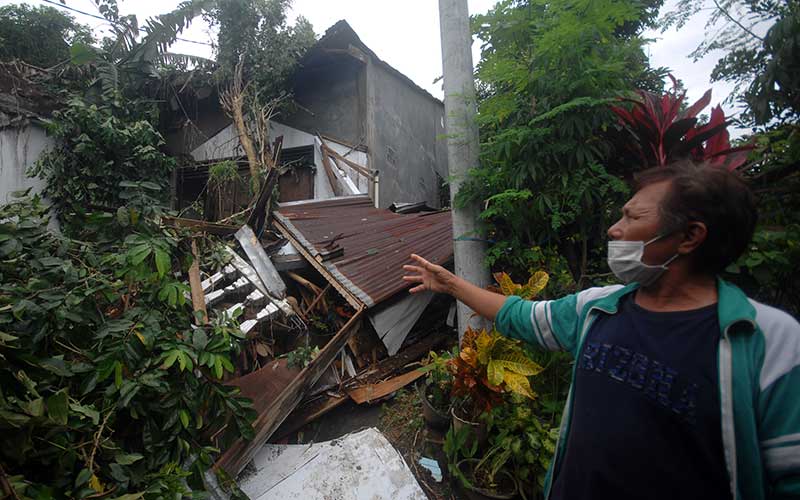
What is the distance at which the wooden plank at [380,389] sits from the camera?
136 inches

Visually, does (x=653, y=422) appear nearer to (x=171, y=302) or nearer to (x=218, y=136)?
(x=171, y=302)

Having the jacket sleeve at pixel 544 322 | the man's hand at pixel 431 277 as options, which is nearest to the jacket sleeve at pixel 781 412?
the jacket sleeve at pixel 544 322

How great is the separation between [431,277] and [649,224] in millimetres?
971

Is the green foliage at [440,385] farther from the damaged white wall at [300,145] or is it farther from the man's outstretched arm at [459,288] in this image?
the damaged white wall at [300,145]

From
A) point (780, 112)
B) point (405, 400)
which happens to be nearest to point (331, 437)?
point (405, 400)

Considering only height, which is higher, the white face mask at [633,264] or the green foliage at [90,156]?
the green foliage at [90,156]

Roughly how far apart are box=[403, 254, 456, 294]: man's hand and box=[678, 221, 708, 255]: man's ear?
0.90 meters

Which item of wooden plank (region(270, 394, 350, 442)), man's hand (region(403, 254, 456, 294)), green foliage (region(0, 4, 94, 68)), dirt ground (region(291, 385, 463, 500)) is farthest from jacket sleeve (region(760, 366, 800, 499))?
green foliage (region(0, 4, 94, 68))

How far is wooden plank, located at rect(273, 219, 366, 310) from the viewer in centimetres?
380

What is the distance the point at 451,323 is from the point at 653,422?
10.3 ft

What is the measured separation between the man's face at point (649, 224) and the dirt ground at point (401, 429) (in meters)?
2.17

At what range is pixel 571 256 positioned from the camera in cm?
289

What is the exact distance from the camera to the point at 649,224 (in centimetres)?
114

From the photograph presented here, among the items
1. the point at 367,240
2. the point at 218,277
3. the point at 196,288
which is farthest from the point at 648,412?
the point at 367,240
